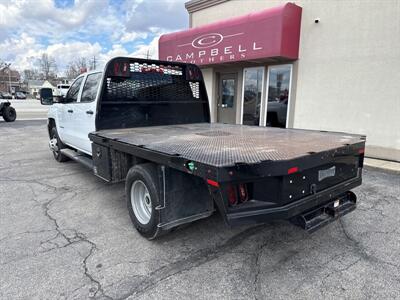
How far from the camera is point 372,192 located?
5.24 metres

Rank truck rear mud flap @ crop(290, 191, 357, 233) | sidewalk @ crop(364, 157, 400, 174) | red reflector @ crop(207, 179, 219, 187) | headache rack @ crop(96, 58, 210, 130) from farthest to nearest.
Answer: sidewalk @ crop(364, 157, 400, 174) → headache rack @ crop(96, 58, 210, 130) → truck rear mud flap @ crop(290, 191, 357, 233) → red reflector @ crop(207, 179, 219, 187)

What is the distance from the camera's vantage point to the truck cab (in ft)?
16.7

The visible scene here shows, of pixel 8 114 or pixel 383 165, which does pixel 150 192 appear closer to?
pixel 383 165

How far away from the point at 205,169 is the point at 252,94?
858cm

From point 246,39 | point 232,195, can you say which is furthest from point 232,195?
point 246,39

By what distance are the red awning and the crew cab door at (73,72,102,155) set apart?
517cm

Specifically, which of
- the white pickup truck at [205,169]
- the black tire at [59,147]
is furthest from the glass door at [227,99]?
the white pickup truck at [205,169]

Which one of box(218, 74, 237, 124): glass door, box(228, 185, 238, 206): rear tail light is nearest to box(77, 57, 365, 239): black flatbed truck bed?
box(228, 185, 238, 206): rear tail light

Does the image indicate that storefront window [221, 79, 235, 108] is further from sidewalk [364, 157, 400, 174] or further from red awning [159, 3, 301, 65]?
sidewalk [364, 157, 400, 174]

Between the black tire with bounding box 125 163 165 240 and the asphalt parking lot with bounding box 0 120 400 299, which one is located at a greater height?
the black tire with bounding box 125 163 165 240

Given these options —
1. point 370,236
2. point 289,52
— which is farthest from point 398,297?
point 289,52

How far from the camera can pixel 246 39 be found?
9.10 meters

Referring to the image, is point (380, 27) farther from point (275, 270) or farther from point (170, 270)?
point (170, 270)

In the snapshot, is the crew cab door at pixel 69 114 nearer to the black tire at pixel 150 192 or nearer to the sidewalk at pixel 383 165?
the black tire at pixel 150 192
